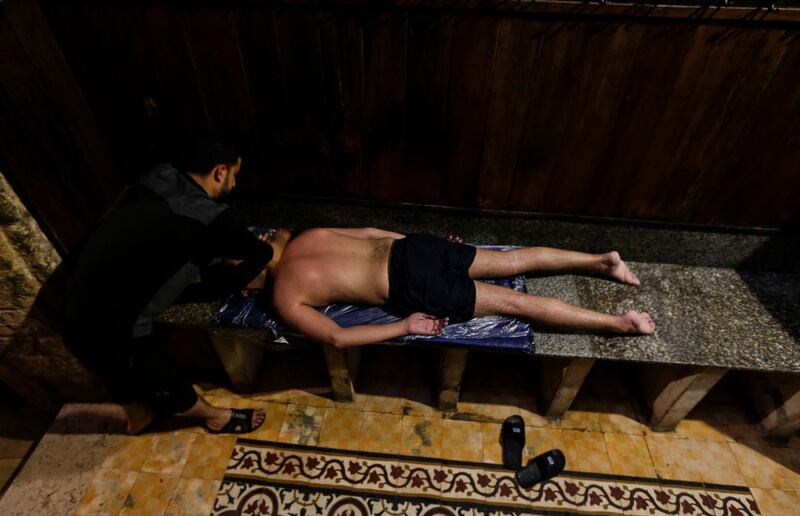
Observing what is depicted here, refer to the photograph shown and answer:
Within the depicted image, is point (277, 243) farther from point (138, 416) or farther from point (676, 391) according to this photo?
point (676, 391)

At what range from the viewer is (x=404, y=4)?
2.36 metres

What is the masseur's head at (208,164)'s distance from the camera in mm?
2389

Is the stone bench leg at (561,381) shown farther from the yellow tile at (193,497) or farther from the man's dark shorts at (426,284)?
the yellow tile at (193,497)

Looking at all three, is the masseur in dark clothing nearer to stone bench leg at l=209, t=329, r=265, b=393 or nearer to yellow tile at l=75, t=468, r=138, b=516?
stone bench leg at l=209, t=329, r=265, b=393

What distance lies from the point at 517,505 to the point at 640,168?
244 centimetres

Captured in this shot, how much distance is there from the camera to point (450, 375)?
2.88 meters

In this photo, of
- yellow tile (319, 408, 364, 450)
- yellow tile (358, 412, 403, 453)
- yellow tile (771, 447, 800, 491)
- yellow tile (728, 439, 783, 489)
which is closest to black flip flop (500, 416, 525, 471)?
yellow tile (358, 412, 403, 453)

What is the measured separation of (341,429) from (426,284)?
4.36 feet

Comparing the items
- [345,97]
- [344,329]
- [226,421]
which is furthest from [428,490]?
[345,97]

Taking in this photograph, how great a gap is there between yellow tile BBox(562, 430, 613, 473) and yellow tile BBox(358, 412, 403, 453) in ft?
4.00

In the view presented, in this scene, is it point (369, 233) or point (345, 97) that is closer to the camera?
point (345, 97)

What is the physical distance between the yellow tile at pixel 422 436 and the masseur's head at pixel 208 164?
6.92 ft

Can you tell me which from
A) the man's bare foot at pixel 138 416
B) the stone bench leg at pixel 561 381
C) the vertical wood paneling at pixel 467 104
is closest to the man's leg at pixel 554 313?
the stone bench leg at pixel 561 381

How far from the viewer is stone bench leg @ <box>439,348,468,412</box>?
2.76m
